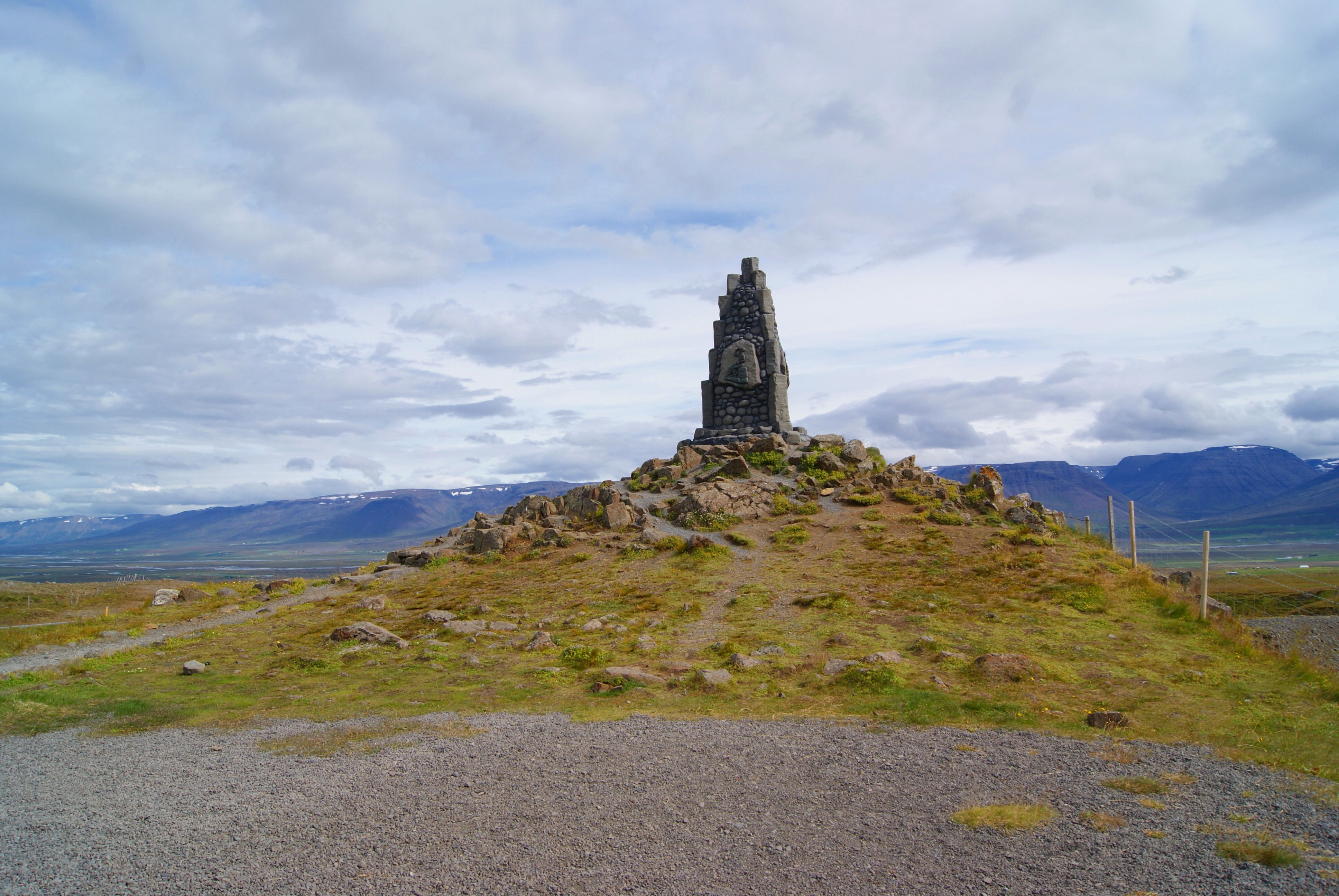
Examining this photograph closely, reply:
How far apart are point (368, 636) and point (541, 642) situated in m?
4.10

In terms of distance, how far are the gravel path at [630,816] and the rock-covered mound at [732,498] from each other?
1610 centimetres

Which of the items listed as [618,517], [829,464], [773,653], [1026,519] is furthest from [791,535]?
[773,653]

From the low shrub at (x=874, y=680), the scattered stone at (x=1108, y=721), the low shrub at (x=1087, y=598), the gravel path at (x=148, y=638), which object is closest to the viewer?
the scattered stone at (x=1108, y=721)

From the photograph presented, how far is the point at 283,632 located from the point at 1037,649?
57.0 ft

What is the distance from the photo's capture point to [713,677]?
12742 millimetres

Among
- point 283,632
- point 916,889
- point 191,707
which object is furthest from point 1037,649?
point 283,632

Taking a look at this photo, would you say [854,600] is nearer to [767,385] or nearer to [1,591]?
[767,385]

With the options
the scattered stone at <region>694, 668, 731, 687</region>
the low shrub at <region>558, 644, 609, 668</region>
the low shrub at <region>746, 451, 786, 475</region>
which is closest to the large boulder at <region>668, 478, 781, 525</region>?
the low shrub at <region>746, 451, 786, 475</region>

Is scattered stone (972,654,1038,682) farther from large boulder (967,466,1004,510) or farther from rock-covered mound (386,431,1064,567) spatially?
large boulder (967,466,1004,510)

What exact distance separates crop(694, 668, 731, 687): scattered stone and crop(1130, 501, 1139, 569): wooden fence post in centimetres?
1380

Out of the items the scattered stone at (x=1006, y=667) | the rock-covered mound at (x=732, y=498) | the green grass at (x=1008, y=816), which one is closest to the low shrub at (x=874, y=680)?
the scattered stone at (x=1006, y=667)

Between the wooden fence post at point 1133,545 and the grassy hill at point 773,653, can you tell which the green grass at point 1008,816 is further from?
the wooden fence post at point 1133,545

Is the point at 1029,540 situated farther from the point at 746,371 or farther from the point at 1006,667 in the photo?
the point at 746,371

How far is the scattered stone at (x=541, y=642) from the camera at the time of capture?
1564cm
